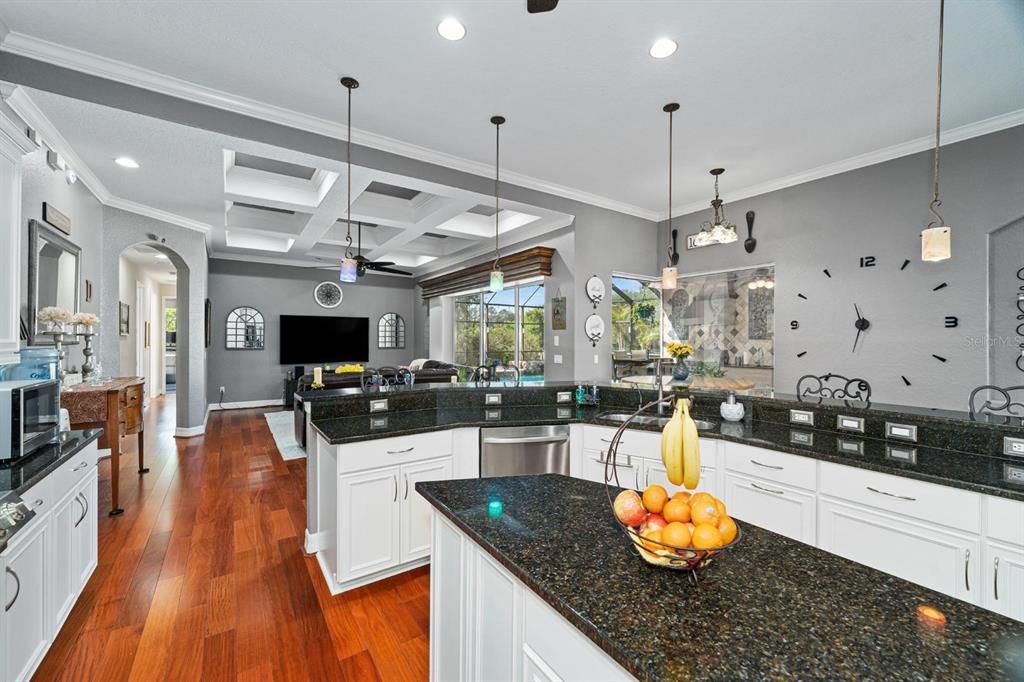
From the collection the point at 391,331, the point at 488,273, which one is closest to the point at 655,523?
the point at 488,273

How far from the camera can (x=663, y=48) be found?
2.45 metres

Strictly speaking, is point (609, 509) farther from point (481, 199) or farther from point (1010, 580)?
point (481, 199)

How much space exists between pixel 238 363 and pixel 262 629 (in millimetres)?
7394

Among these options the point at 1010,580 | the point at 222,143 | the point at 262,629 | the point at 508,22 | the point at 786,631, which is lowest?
the point at 262,629

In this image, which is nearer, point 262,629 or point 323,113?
point 262,629

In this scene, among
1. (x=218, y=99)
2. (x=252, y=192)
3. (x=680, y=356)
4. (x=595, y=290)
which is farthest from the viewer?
(x=595, y=290)

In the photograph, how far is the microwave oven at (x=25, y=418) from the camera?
5.71ft

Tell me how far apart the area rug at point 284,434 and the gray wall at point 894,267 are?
5.27 meters

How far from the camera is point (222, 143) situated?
10.4ft

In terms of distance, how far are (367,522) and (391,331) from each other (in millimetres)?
7741

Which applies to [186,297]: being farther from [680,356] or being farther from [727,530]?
[727,530]

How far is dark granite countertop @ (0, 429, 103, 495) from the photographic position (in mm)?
1548

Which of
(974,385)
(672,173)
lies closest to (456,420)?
(672,173)

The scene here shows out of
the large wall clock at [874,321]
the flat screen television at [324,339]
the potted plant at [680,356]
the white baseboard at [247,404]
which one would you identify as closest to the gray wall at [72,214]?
the white baseboard at [247,404]
